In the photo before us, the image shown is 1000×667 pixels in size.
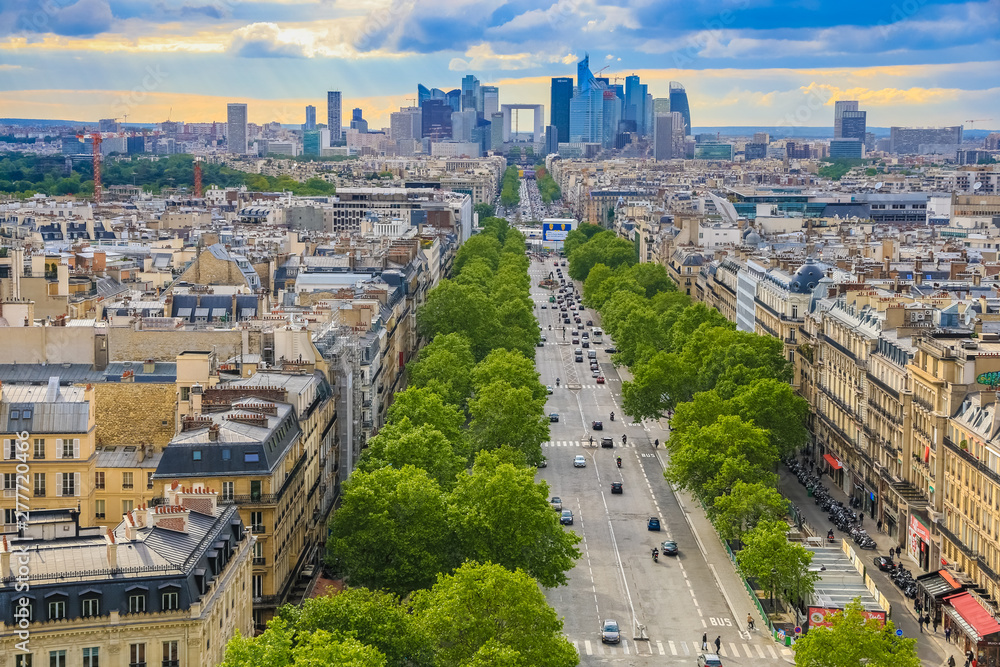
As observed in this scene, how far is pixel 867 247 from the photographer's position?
6353 inches

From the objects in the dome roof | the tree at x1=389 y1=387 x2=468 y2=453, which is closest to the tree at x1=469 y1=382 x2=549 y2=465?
the tree at x1=389 y1=387 x2=468 y2=453

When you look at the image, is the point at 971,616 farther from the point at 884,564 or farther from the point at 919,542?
the point at 884,564

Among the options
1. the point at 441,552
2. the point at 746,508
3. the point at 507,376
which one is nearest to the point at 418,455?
the point at 441,552

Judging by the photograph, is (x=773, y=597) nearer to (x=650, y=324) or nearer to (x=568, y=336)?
(x=650, y=324)

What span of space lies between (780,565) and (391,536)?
19.5m

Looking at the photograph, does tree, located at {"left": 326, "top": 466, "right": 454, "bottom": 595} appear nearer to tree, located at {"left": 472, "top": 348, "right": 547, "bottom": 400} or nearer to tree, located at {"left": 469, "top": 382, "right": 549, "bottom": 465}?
tree, located at {"left": 469, "top": 382, "right": 549, "bottom": 465}

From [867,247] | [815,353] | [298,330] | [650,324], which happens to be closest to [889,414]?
[815,353]

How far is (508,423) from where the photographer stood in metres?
97.8

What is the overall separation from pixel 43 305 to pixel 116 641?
63154mm

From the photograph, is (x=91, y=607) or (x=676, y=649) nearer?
(x=91, y=607)

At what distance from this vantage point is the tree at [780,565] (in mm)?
72312

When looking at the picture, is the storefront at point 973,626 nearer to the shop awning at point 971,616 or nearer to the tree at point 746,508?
the shop awning at point 971,616

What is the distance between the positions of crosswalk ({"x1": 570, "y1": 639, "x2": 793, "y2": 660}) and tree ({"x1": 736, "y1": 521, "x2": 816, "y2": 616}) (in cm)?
387

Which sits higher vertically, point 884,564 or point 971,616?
point 971,616
